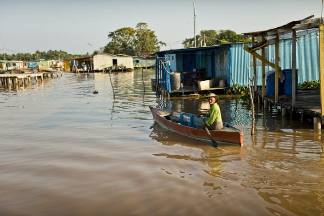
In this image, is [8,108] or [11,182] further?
[8,108]

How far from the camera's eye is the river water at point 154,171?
7.21 meters

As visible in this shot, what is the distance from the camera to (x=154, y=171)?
938 centimetres

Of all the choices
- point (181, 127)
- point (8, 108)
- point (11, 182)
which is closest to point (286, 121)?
point (181, 127)

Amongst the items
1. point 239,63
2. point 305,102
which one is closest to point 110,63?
Result: point 239,63

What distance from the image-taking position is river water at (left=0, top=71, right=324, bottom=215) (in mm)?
7207

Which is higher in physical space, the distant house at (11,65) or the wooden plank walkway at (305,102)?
the distant house at (11,65)

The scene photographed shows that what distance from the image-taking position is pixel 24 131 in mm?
15102

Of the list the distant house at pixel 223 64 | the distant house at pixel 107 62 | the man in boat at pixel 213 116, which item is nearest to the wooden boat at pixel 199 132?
the man in boat at pixel 213 116

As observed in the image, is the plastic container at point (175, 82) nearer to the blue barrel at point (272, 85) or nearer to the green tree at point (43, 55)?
the blue barrel at point (272, 85)

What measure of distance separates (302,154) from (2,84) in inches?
1494

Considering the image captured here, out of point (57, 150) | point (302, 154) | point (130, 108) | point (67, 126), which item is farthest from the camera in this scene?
point (130, 108)

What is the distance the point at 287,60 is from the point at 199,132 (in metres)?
10.9

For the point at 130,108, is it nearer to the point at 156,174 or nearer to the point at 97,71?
the point at 156,174

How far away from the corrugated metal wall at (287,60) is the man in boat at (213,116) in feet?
29.0
